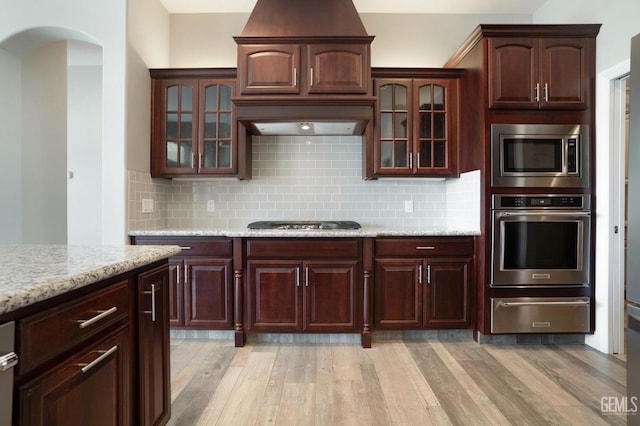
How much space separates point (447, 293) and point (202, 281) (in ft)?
6.59

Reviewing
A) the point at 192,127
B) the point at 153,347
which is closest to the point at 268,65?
the point at 192,127

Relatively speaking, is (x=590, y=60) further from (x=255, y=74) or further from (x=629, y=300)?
(x=255, y=74)

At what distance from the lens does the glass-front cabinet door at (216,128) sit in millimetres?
3053

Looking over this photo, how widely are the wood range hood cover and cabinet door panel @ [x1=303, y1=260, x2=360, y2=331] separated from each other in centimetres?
122

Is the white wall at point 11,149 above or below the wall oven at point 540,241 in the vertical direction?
above

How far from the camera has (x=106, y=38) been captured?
8.82 feet

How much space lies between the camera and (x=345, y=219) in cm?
346

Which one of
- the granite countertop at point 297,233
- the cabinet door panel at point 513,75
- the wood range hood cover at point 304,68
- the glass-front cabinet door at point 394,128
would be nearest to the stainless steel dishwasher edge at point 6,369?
the granite countertop at point 297,233

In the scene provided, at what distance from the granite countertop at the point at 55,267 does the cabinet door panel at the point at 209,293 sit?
1181mm

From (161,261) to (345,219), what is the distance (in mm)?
2131

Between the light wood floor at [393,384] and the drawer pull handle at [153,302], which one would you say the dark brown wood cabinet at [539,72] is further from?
the drawer pull handle at [153,302]

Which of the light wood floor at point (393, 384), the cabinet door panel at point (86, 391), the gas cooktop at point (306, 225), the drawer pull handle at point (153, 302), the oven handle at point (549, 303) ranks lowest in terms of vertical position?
the light wood floor at point (393, 384)

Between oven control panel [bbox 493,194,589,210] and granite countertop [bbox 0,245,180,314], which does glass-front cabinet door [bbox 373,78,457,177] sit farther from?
granite countertop [bbox 0,245,180,314]

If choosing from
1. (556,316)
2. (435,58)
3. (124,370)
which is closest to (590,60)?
(435,58)
